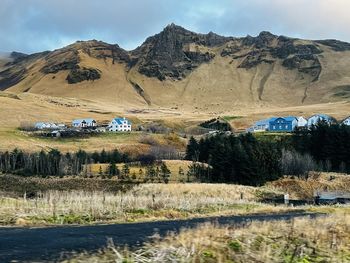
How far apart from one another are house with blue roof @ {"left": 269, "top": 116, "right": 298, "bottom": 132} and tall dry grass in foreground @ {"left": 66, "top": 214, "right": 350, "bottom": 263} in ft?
522

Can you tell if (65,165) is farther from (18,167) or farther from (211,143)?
(211,143)

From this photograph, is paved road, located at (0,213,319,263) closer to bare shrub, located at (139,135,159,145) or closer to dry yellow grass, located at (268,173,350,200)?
dry yellow grass, located at (268,173,350,200)

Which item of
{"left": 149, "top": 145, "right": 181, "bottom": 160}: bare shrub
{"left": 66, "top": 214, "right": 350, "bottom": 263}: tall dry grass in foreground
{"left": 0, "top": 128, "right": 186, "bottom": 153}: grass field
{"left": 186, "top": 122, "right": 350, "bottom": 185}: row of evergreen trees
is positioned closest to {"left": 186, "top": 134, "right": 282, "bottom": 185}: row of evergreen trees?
{"left": 186, "top": 122, "right": 350, "bottom": 185}: row of evergreen trees

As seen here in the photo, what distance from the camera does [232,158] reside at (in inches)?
3455

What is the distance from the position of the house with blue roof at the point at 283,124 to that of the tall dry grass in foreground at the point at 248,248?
522ft

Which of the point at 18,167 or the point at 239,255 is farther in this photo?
the point at 18,167

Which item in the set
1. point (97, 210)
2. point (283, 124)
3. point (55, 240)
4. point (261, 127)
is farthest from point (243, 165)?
point (261, 127)

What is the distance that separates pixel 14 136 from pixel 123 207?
128048 millimetres

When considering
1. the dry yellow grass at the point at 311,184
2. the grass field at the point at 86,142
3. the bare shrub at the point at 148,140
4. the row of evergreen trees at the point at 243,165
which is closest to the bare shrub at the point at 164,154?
the grass field at the point at 86,142

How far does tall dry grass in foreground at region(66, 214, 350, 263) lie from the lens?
14422mm

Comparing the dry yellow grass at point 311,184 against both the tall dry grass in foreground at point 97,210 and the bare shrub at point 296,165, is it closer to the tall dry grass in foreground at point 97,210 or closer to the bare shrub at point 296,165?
the bare shrub at point 296,165

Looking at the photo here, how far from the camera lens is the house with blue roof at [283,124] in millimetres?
175625

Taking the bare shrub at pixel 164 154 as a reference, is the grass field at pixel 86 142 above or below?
above

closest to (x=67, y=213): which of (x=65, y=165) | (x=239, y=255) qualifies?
(x=239, y=255)
